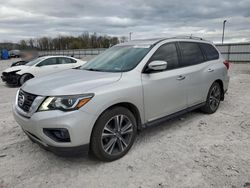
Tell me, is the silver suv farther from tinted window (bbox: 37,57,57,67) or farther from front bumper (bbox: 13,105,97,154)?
tinted window (bbox: 37,57,57,67)

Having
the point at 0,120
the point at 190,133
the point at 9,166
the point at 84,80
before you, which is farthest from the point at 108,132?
the point at 0,120

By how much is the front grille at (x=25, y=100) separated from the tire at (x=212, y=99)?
361cm

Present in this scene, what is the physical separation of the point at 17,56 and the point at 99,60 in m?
51.6

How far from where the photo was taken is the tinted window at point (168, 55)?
3.40 m

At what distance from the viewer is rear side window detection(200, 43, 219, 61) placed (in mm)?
4497

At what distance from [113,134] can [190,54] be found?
2.40m

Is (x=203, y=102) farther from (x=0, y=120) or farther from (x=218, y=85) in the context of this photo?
(x=0, y=120)

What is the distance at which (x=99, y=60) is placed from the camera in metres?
3.88

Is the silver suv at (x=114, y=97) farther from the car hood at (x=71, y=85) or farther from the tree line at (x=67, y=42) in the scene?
the tree line at (x=67, y=42)

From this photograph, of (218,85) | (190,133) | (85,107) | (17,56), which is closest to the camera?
(85,107)

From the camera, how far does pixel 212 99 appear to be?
4.66 metres

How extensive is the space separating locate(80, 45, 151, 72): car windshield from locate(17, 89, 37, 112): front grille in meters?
1.18

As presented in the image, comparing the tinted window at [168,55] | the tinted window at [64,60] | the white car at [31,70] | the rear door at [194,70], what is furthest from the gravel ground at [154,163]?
the tinted window at [64,60]

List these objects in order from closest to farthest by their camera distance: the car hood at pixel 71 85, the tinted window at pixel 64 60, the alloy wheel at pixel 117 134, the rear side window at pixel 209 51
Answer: the car hood at pixel 71 85 < the alloy wheel at pixel 117 134 < the rear side window at pixel 209 51 < the tinted window at pixel 64 60
